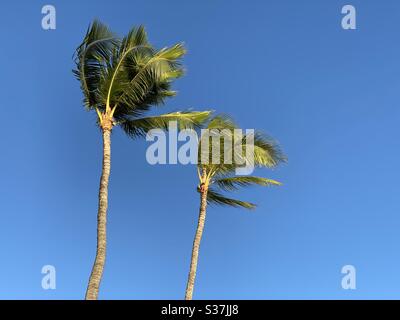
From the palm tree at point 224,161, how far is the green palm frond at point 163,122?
7.77 ft

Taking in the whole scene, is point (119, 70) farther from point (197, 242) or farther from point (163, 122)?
point (197, 242)

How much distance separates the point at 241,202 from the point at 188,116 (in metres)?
5.19

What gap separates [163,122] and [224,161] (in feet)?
13.2

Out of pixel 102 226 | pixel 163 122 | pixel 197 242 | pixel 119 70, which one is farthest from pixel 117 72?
pixel 197 242

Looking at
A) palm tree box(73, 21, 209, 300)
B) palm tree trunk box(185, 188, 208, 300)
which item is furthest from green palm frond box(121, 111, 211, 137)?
palm tree trunk box(185, 188, 208, 300)

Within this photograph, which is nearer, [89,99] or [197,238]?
[89,99]

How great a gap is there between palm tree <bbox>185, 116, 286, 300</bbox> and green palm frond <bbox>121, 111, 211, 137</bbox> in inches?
93.2

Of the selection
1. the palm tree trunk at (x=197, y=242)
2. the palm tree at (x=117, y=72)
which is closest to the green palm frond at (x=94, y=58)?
the palm tree at (x=117, y=72)

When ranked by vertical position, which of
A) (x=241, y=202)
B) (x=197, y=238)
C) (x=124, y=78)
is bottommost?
(x=197, y=238)

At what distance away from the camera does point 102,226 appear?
14.4 m
